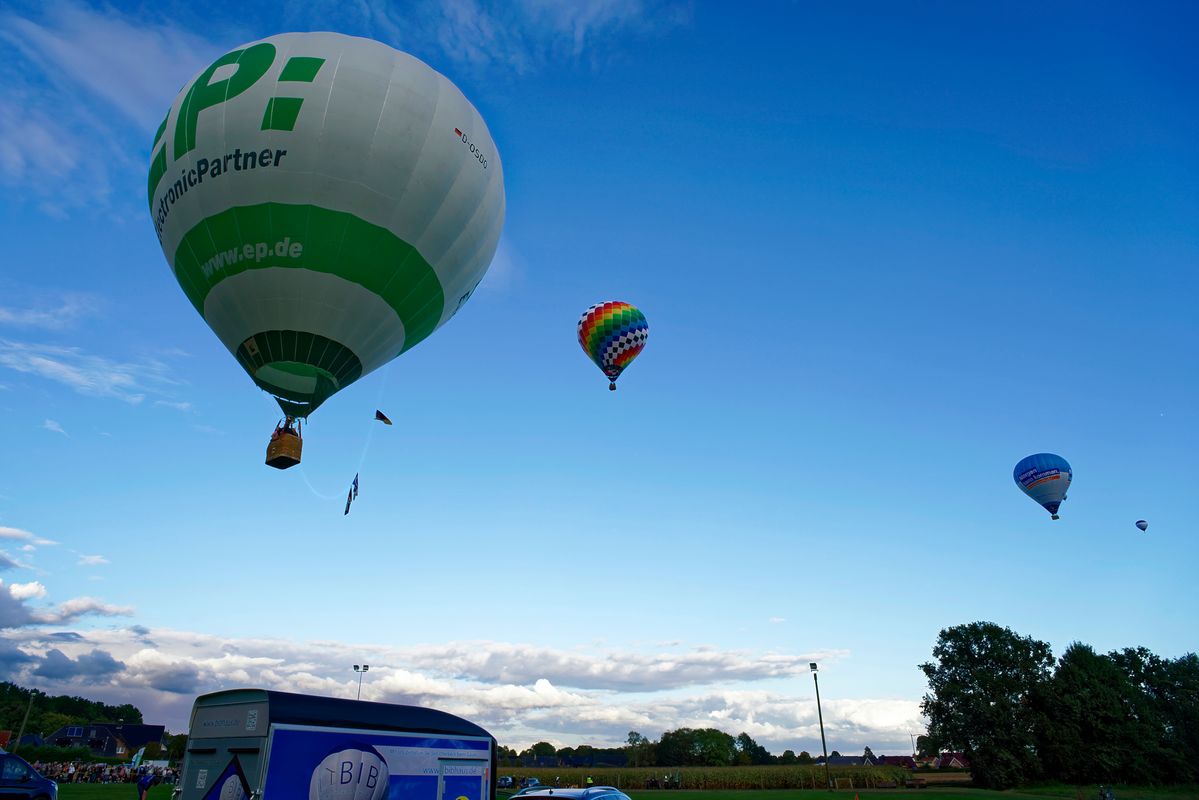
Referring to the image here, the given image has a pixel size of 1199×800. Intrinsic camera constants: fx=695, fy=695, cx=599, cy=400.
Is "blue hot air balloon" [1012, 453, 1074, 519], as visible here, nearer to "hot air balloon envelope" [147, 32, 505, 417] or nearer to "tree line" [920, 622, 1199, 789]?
"tree line" [920, 622, 1199, 789]

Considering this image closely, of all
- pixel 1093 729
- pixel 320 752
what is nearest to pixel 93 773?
pixel 320 752

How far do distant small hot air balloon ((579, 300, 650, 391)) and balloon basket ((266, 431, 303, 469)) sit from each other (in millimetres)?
19232

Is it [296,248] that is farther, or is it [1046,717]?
[1046,717]

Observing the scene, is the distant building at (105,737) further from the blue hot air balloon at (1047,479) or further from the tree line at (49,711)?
the blue hot air balloon at (1047,479)

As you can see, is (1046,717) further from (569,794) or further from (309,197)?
(309,197)

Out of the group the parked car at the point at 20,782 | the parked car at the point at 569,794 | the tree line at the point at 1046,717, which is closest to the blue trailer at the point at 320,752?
the parked car at the point at 569,794

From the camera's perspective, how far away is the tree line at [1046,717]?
164 ft

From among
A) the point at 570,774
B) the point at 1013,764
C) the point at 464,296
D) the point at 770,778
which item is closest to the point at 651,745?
the point at 570,774

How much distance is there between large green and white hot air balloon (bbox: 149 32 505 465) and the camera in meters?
14.9

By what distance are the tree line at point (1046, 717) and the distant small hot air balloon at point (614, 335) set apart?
41720 millimetres

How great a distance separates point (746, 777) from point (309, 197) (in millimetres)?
57041

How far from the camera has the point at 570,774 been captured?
2472 inches

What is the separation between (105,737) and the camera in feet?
328

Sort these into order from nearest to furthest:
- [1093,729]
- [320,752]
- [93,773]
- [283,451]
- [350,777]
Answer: [320,752]
[350,777]
[283,451]
[93,773]
[1093,729]
